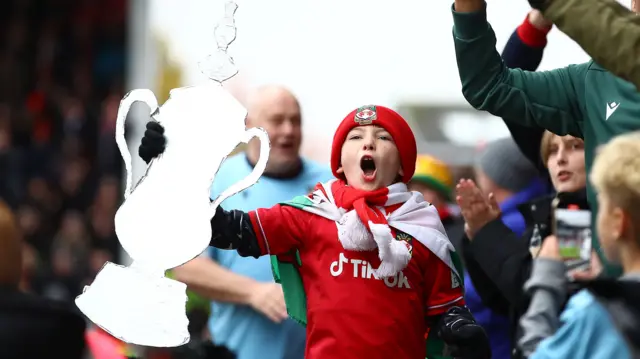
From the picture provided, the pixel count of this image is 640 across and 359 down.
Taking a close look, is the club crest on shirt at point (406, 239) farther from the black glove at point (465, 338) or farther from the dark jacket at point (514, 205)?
the dark jacket at point (514, 205)

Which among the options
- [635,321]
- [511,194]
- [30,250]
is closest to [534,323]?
[635,321]

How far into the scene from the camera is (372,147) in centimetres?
368

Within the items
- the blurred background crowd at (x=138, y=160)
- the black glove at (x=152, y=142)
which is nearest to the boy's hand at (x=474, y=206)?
the blurred background crowd at (x=138, y=160)

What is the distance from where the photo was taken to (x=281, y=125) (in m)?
5.11

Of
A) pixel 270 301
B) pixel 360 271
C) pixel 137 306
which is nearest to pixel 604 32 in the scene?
pixel 360 271

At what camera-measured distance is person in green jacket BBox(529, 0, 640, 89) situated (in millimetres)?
3135

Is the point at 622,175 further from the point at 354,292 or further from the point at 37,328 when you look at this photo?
the point at 37,328

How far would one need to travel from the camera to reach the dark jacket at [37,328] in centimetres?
382

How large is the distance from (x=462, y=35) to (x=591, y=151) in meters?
0.46

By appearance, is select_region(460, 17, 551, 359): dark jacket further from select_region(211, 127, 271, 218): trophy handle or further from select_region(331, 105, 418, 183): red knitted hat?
select_region(211, 127, 271, 218): trophy handle

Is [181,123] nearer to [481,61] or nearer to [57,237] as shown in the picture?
[481,61]

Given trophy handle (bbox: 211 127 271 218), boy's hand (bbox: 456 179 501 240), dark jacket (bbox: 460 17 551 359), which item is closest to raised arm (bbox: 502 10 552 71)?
dark jacket (bbox: 460 17 551 359)

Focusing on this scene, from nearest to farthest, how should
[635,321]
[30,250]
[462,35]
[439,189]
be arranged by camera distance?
1. [635,321]
2. [462,35]
3. [439,189]
4. [30,250]

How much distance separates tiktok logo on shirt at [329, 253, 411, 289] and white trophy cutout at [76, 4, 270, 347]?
1.16 ft
